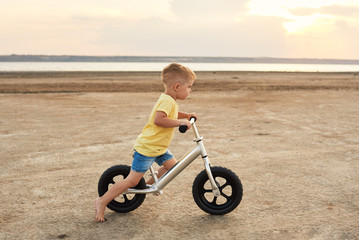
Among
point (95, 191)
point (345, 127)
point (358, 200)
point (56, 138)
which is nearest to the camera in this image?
point (358, 200)

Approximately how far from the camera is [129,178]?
144 inches

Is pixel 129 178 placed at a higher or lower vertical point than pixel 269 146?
higher

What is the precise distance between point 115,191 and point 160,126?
86cm

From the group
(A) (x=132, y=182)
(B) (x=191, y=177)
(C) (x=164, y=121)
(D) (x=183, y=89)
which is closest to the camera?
(C) (x=164, y=121)

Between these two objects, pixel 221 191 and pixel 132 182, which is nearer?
pixel 132 182

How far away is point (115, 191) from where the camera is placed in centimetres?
372

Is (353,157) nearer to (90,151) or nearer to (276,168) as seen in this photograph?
(276,168)

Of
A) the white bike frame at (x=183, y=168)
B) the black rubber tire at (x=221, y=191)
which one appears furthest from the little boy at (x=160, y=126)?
the black rubber tire at (x=221, y=191)

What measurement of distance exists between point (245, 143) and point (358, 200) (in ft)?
10.1

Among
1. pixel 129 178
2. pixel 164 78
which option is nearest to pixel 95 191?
pixel 129 178

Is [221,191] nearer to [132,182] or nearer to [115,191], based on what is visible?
[132,182]

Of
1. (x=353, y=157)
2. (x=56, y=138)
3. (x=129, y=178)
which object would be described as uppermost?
(x=129, y=178)

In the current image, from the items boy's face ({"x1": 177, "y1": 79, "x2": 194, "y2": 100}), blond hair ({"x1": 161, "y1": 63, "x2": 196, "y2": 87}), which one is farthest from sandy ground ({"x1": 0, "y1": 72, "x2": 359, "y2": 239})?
blond hair ({"x1": 161, "y1": 63, "x2": 196, "y2": 87})

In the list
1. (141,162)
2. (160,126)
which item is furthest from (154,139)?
(141,162)
